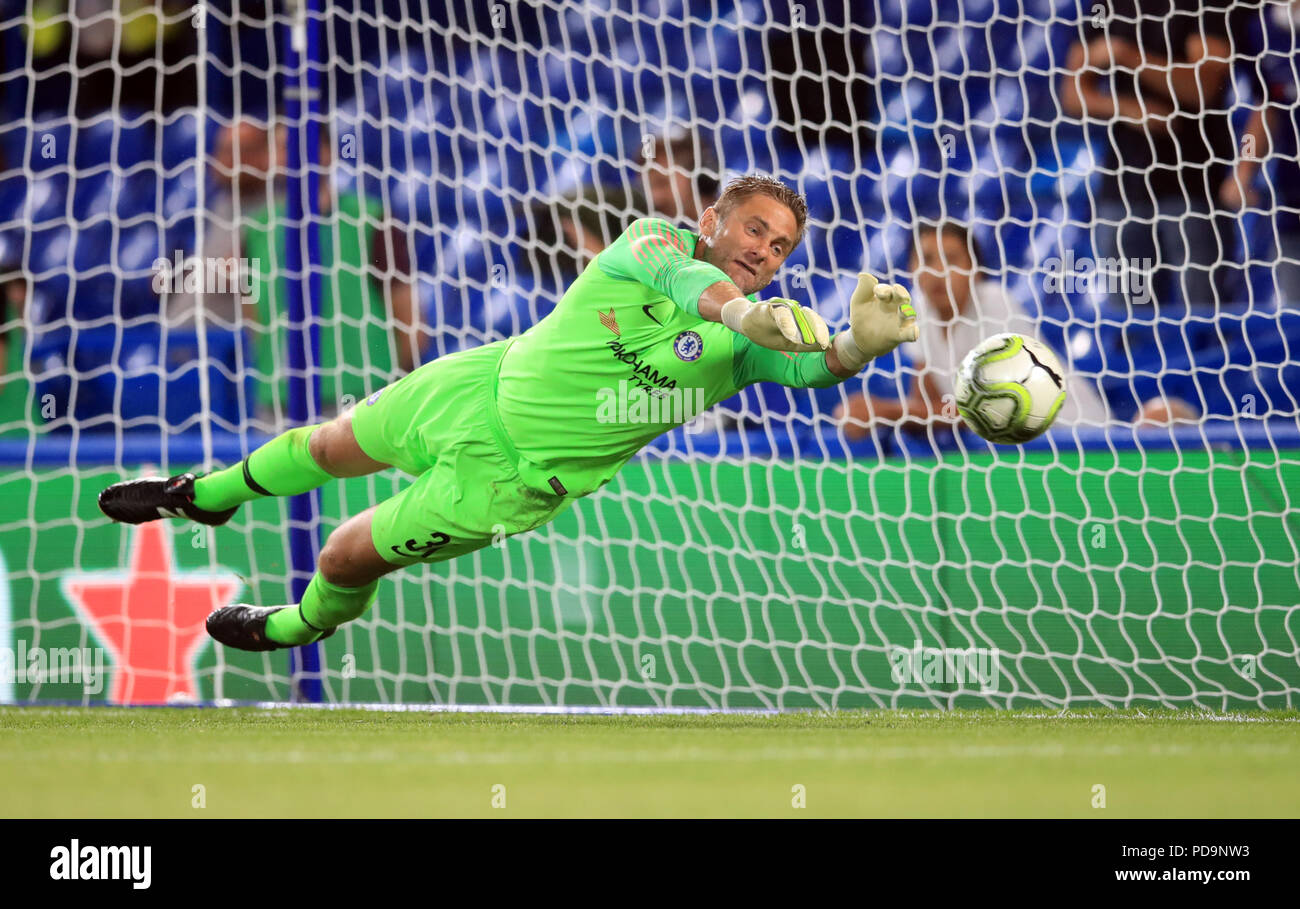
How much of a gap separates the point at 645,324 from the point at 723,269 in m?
0.32

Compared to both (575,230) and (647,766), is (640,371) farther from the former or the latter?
(575,230)

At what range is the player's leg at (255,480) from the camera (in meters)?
5.23

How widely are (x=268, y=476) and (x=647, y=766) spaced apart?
195cm

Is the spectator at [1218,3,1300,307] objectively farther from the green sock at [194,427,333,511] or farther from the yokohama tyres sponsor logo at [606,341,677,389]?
the green sock at [194,427,333,511]

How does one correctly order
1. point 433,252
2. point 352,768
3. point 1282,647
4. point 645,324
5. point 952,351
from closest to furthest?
point 352,768 → point 645,324 → point 1282,647 → point 952,351 → point 433,252

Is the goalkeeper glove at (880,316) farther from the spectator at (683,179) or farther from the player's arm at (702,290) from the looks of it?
the spectator at (683,179)

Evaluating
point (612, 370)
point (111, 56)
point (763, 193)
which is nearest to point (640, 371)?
point (612, 370)

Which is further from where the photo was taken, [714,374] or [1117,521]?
[1117,521]

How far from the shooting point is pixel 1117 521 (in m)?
6.21

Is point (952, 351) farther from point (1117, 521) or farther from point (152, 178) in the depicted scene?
point (152, 178)

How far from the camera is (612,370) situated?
5.03m

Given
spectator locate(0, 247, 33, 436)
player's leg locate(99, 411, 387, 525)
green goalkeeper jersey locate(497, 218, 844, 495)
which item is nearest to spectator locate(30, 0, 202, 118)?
spectator locate(0, 247, 33, 436)

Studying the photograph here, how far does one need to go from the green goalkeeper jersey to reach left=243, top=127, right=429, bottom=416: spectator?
148 cm

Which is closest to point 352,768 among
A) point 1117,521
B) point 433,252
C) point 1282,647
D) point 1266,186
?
point 1117,521
